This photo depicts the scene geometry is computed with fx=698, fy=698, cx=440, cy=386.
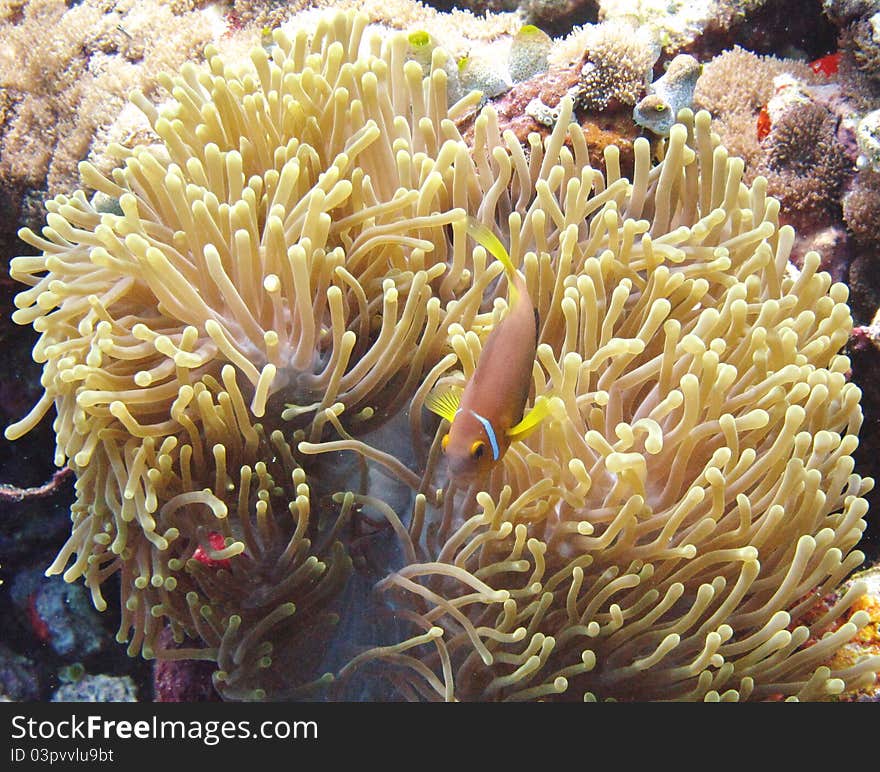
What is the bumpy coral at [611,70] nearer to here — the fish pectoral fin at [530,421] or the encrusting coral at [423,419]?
the encrusting coral at [423,419]

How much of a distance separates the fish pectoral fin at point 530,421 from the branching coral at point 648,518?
0.20m

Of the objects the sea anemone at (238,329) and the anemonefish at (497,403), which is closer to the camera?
the anemonefish at (497,403)

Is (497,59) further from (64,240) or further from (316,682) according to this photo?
(316,682)

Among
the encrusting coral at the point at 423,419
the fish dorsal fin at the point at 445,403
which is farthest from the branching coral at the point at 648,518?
the fish dorsal fin at the point at 445,403

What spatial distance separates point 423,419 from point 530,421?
65cm

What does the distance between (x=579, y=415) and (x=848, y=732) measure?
3.44 ft

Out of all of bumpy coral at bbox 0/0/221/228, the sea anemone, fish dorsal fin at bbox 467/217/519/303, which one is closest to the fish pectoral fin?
fish dorsal fin at bbox 467/217/519/303

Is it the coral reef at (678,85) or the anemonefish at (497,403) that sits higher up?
the coral reef at (678,85)

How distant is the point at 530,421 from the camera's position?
4.54 feet

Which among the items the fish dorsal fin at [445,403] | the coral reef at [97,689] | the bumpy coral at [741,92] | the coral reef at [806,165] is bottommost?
the coral reef at [97,689]

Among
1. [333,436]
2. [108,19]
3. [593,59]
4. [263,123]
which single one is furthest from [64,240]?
[108,19]

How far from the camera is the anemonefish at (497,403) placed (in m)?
1.38

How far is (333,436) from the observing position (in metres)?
1.97

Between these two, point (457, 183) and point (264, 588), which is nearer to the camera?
point (264, 588)
